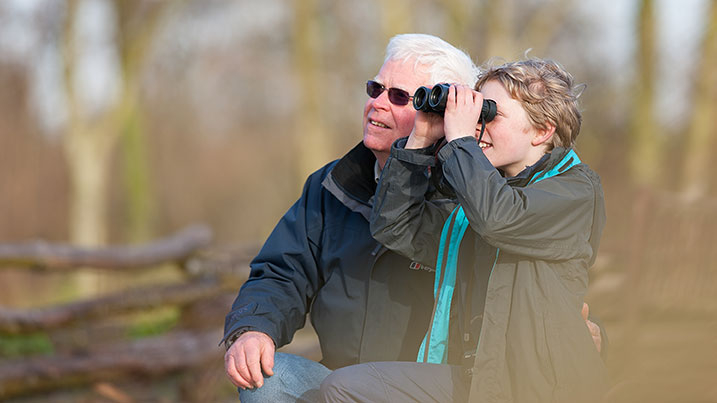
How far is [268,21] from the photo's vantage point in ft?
57.4

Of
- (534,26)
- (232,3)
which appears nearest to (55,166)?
(232,3)

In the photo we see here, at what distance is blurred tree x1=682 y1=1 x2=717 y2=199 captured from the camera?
1138 centimetres

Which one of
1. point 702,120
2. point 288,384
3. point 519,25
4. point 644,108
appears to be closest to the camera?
point 288,384

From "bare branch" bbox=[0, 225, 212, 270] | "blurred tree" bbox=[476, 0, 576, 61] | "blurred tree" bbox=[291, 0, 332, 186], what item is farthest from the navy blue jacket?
"blurred tree" bbox=[291, 0, 332, 186]

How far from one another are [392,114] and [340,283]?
575mm

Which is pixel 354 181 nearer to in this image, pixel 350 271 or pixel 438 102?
pixel 350 271

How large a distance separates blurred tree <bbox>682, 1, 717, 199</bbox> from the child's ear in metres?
10.0

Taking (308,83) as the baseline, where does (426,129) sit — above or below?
above

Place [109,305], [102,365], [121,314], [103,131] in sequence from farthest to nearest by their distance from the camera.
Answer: [103,131] → [121,314] → [109,305] → [102,365]

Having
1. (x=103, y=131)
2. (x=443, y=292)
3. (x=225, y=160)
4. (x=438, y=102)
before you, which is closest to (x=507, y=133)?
(x=438, y=102)

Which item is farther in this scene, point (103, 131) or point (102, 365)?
point (103, 131)

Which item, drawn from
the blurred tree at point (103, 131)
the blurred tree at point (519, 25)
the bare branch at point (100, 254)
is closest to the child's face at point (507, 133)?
the bare branch at point (100, 254)

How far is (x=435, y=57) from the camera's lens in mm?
2633

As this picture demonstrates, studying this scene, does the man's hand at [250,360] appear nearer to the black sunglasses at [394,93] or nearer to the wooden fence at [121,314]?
the black sunglasses at [394,93]
